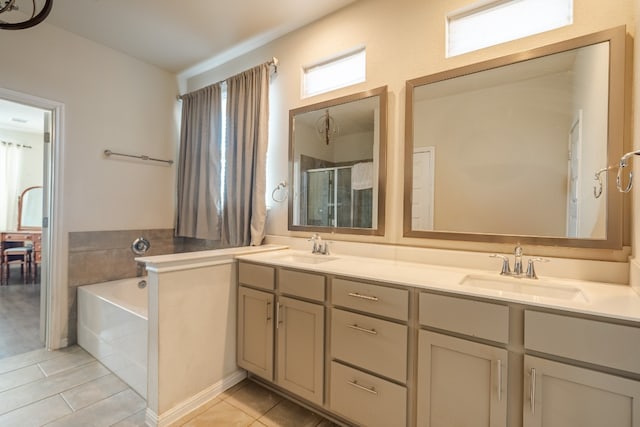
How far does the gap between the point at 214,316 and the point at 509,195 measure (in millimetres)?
1878

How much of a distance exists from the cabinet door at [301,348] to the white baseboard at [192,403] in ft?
1.38

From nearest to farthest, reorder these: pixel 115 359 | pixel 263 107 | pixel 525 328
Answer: pixel 525 328
pixel 115 359
pixel 263 107

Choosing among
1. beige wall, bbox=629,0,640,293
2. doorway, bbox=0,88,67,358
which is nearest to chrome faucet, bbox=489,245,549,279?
beige wall, bbox=629,0,640,293

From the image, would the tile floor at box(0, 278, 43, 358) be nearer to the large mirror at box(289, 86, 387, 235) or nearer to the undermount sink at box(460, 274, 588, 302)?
the large mirror at box(289, 86, 387, 235)

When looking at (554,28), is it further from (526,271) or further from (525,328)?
(525,328)

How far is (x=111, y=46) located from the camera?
2730 mm

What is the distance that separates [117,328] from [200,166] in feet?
5.25

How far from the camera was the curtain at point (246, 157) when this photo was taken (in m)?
2.50

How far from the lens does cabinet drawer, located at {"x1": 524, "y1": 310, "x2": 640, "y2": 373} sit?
3.04 feet

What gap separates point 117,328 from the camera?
2.08 metres

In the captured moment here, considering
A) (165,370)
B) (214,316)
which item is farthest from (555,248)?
(165,370)

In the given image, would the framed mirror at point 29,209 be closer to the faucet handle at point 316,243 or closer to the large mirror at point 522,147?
the faucet handle at point 316,243

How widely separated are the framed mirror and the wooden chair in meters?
0.72

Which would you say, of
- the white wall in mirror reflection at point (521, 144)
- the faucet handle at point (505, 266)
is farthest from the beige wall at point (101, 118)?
the faucet handle at point (505, 266)
